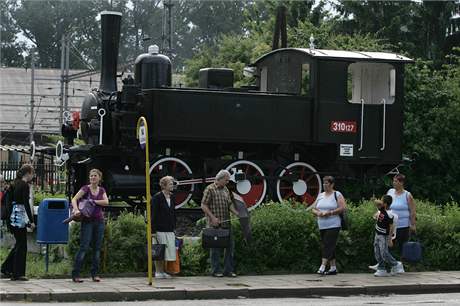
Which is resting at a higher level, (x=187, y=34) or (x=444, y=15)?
(x=187, y=34)

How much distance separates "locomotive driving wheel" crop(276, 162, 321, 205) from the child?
4316mm

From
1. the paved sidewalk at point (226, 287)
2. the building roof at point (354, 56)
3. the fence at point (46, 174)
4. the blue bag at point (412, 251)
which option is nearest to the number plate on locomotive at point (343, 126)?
the building roof at point (354, 56)

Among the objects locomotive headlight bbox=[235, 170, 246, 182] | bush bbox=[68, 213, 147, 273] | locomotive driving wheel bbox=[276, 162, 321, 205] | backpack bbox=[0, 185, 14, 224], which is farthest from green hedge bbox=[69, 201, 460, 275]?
locomotive driving wheel bbox=[276, 162, 321, 205]

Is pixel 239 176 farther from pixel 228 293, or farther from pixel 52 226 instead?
pixel 228 293

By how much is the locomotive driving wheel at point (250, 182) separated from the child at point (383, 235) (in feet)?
14.6

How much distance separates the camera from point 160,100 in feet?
59.1

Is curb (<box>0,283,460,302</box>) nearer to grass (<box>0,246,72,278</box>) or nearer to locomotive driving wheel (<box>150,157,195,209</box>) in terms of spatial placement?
grass (<box>0,246,72,278</box>)

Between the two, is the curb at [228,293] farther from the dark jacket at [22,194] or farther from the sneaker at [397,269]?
the dark jacket at [22,194]

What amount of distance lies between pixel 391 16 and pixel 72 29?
1550 inches

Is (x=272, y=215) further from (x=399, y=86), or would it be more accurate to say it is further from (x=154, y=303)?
(x=399, y=86)

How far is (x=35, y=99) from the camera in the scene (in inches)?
2223

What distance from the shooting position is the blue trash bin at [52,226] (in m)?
13.7

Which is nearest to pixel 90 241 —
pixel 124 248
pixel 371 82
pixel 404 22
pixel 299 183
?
pixel 124 248

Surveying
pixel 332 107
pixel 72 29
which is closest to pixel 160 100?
pixel 332 107
